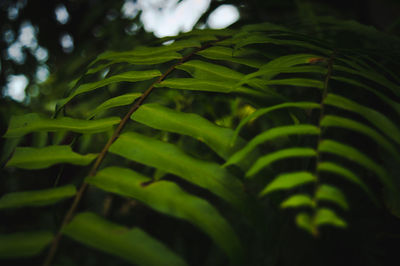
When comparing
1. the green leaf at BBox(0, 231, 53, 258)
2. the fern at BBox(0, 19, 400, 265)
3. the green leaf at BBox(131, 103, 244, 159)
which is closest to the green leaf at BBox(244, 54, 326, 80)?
the fern at BBox(0, 19, 400, 265)

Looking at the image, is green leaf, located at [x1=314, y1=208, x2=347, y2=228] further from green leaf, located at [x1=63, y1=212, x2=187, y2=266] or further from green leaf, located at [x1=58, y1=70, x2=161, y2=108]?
green leaf, located at [x1=58, y1=70, x2=161, y2=108]

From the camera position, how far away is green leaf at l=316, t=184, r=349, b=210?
24cm

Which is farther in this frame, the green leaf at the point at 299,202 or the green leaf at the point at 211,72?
the green leaf at the point at 211,72

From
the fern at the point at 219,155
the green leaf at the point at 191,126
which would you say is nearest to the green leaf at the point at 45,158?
the fern at the point at 219,155

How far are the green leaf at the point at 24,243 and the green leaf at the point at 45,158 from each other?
4.7 inches

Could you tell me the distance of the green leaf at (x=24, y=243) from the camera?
27cm

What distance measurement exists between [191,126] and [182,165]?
7 centimetres

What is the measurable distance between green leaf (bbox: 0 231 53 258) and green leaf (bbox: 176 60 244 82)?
1.12ft

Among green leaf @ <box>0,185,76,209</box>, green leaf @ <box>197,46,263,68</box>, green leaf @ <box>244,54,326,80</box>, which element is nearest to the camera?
green leaf @ <box>0,185,76,209</box>

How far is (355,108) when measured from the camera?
35 cm

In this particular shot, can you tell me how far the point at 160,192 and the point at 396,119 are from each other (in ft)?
1.84

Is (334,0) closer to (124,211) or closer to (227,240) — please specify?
(124,211)

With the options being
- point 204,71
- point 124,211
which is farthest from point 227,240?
point 124,211

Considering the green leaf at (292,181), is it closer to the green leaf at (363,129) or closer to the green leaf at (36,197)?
the green leaf at (363,129)
